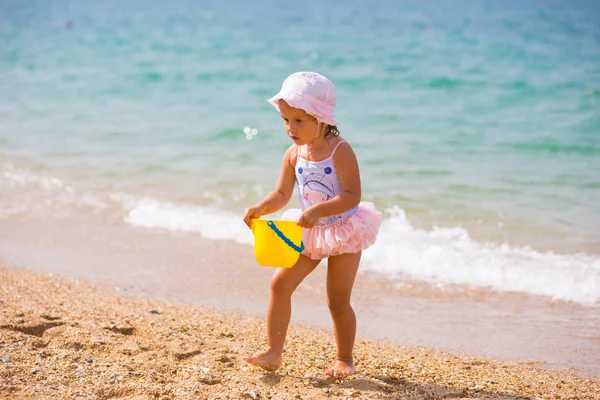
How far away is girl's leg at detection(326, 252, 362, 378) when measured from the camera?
3424 millimetres

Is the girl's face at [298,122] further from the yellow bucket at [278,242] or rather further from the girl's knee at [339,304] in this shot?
the girl's knee at [339,304]

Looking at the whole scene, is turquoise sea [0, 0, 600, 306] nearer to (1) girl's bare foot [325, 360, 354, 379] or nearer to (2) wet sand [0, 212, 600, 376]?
(2) wet sand [0, 212, 600, 376]

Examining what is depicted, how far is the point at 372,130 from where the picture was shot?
9.41 metres

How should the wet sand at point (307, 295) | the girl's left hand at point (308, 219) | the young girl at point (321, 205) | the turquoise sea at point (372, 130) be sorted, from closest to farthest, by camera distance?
1. the girl's left hand at point (308, 219)
2. the young girl at point (321, 205)
3. the wet sand at point (307, 295)
4. the turquoise sea at point (372, 130)

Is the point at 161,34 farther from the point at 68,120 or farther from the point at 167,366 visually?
the point at 167,366

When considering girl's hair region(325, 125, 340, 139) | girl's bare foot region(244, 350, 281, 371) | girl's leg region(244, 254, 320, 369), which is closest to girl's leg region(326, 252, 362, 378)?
girl's leg region(244, 254, 320, 369)

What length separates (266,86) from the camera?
12070 millimetres

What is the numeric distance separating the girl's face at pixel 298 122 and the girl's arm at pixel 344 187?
150 mm

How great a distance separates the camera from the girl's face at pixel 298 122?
10.9 feet

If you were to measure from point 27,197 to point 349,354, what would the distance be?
4455 mm

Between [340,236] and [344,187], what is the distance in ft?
0.72

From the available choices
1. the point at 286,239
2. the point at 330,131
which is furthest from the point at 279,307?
the point at 330,131

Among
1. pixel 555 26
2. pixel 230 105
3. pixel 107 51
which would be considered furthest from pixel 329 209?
pixel 555 26

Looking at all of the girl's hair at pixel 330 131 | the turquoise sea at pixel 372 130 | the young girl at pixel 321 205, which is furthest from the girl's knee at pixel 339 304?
the turquoise sea at pixel 372 130
